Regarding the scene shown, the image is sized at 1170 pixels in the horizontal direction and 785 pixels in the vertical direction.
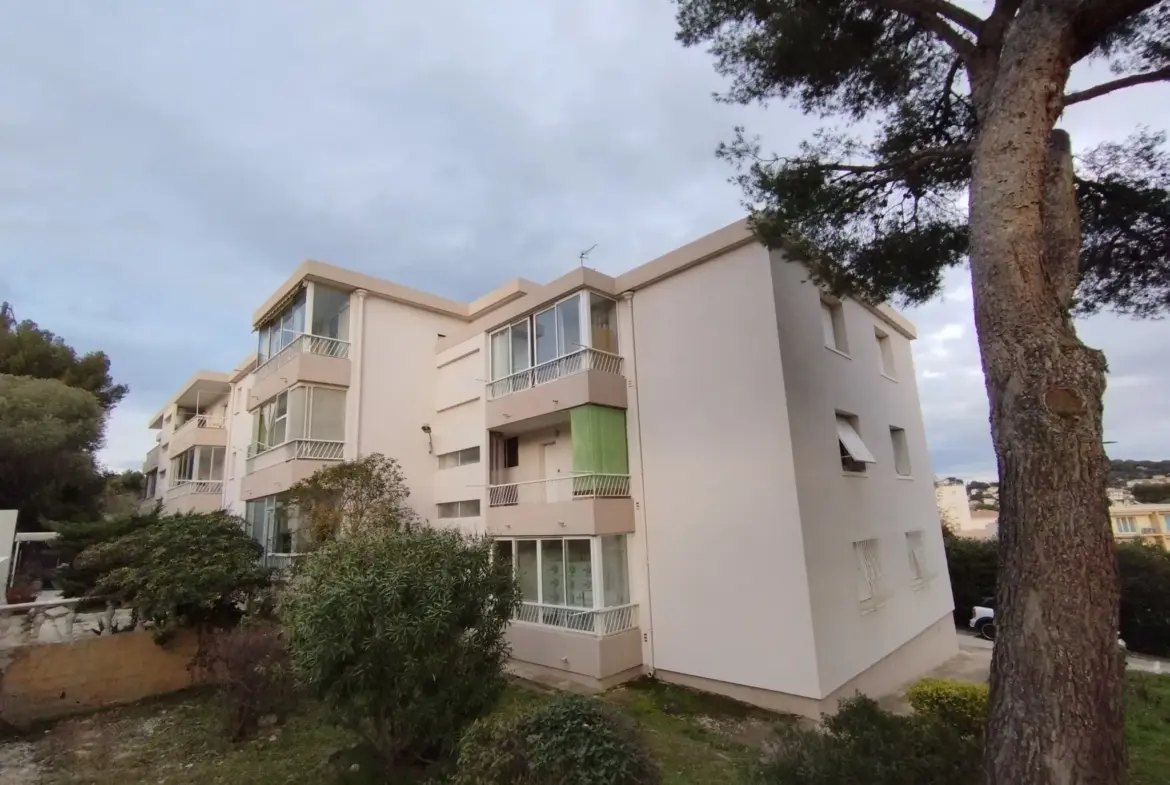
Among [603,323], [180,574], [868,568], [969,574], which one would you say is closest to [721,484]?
[868,568]

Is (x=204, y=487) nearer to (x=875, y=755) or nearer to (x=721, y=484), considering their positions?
(x=721, y=484)

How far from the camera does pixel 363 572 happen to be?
6922 millimetres

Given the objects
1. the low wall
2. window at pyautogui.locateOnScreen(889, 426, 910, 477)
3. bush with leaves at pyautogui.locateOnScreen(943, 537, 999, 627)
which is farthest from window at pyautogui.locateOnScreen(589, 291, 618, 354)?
bush with leaves at pyautogui.locateOnScreen(943, 537, 999, 627)

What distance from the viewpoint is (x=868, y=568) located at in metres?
13.0

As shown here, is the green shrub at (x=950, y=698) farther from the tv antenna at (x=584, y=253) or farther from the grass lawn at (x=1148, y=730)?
the tv antenna at (x=584, y=253)

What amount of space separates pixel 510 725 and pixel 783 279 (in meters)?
10.2

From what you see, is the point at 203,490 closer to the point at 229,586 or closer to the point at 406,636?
the point at 229,586

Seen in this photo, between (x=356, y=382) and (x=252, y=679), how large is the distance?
880cm

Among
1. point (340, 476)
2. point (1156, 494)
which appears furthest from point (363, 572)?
point (1156, 494)

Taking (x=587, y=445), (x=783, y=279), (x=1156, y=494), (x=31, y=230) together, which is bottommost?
→ (x=1156, y=494)

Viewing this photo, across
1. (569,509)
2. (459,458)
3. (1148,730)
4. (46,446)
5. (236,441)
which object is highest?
(236,441)

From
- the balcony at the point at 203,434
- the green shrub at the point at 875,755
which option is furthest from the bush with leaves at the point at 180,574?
the balcony at the point at 203,434

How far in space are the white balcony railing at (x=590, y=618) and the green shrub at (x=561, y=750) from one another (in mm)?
7662

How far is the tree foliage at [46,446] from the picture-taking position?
2141cm
